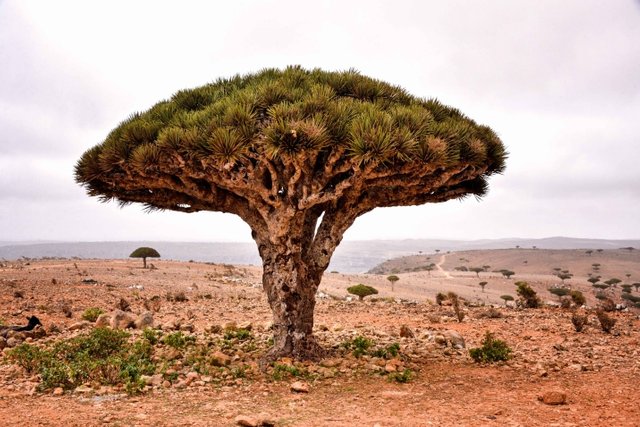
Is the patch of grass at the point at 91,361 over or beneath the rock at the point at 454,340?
over

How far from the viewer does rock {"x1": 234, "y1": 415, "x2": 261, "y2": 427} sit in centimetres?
502

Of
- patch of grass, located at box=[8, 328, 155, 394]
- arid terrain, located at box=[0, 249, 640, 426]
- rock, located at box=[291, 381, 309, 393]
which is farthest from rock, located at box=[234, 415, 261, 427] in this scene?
patch of grass, located at box=[8, 328, 155, 394]

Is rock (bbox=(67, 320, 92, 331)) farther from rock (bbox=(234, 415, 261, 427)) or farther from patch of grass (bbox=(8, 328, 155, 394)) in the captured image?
rock (bbox=(234, 415, 261, 427))

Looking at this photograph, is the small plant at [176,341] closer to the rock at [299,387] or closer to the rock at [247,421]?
the rock at [299,387]

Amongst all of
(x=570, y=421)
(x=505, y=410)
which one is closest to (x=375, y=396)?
(x=505, y=410)

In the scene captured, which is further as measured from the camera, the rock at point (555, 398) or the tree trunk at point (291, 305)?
the tree trunk at point (291, 305)

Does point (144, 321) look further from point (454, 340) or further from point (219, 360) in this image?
point (454, 340)

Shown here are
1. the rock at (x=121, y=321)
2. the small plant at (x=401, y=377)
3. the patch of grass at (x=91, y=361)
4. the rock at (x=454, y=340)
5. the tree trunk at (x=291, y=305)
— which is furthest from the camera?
the rock at (x=121, y=321)

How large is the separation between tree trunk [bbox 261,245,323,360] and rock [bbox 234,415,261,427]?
2.74 meters

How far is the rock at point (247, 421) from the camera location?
5.02 meters

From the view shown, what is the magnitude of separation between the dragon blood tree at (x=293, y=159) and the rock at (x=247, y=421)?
283 centimetres

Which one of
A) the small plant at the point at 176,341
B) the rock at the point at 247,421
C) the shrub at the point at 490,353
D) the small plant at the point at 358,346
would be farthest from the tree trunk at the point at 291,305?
the shrub at the point at 490,353

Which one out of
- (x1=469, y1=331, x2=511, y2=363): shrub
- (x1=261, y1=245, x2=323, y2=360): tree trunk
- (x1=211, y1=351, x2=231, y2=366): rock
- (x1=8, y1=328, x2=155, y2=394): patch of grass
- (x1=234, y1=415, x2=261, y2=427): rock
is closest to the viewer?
(x1=234, y1=415, x2=261, y2=427): rock

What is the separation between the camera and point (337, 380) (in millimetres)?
7062
